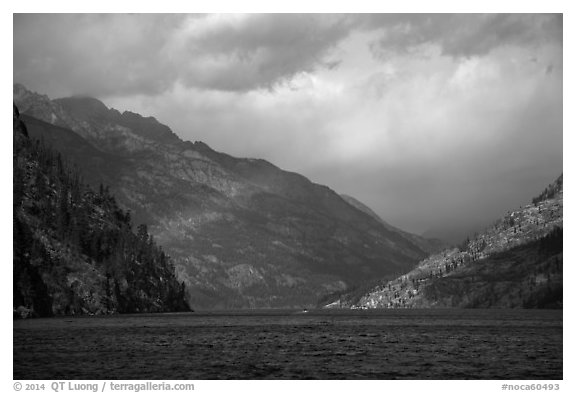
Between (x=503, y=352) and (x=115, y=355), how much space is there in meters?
62.3

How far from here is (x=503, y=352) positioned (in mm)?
112375
